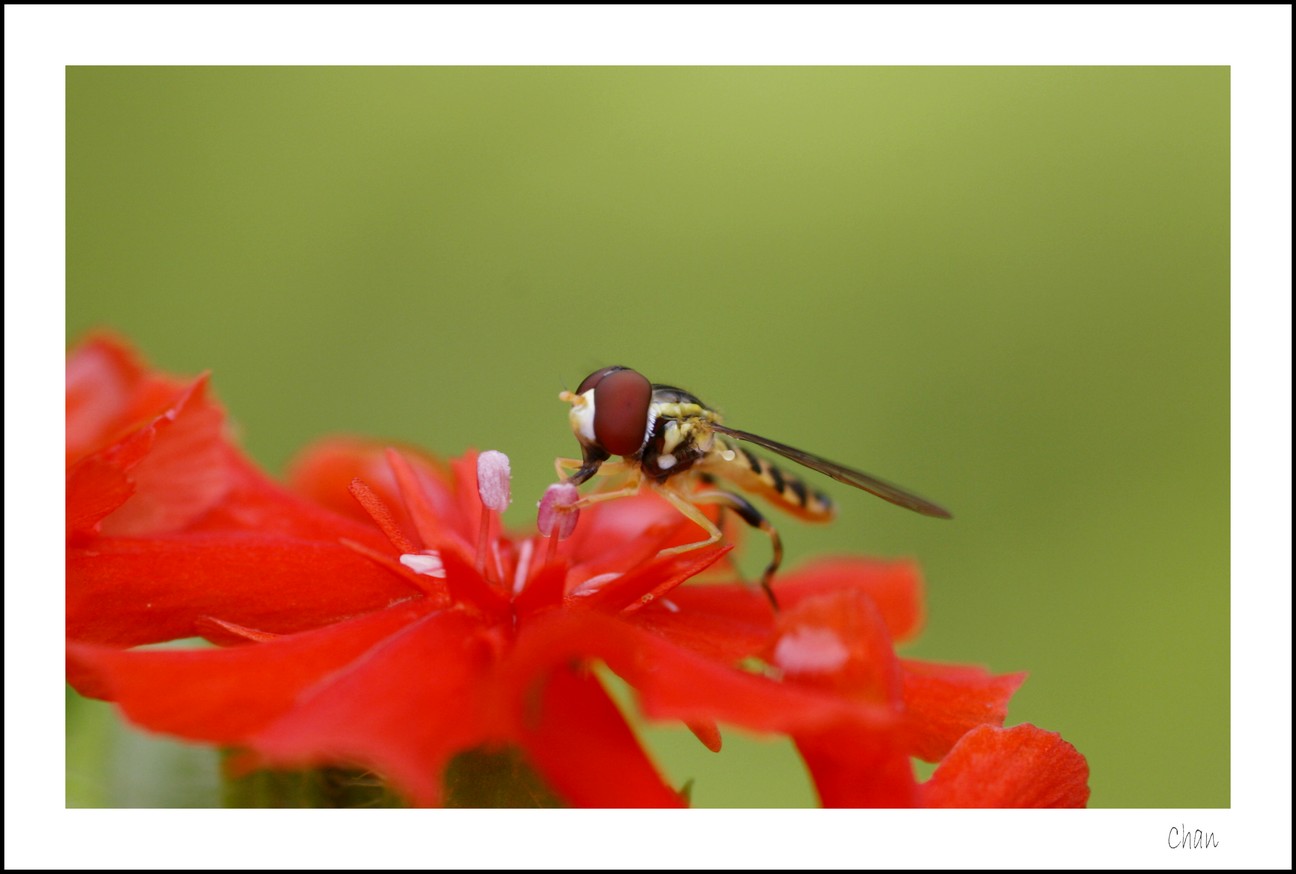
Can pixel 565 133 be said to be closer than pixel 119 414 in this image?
No

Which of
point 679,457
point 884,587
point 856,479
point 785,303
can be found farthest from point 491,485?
point 785,303

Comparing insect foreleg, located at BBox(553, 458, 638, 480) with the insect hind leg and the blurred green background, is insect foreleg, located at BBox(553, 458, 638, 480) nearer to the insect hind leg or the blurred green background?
the insect hind leg

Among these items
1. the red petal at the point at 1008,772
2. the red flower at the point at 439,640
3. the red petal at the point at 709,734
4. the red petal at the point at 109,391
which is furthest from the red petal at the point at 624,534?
the red petal at the point at 109,391

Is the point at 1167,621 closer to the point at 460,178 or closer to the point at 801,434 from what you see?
the point at 801,434

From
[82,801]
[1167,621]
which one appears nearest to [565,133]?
[1167,621]

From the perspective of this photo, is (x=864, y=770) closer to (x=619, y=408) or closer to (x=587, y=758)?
(x=587, y=758)

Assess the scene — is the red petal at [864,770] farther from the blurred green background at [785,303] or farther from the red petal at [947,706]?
the blurred green background at [785,303]

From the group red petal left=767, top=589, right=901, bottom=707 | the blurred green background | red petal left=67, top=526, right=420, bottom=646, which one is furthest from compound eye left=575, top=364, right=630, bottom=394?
the blurred green background
